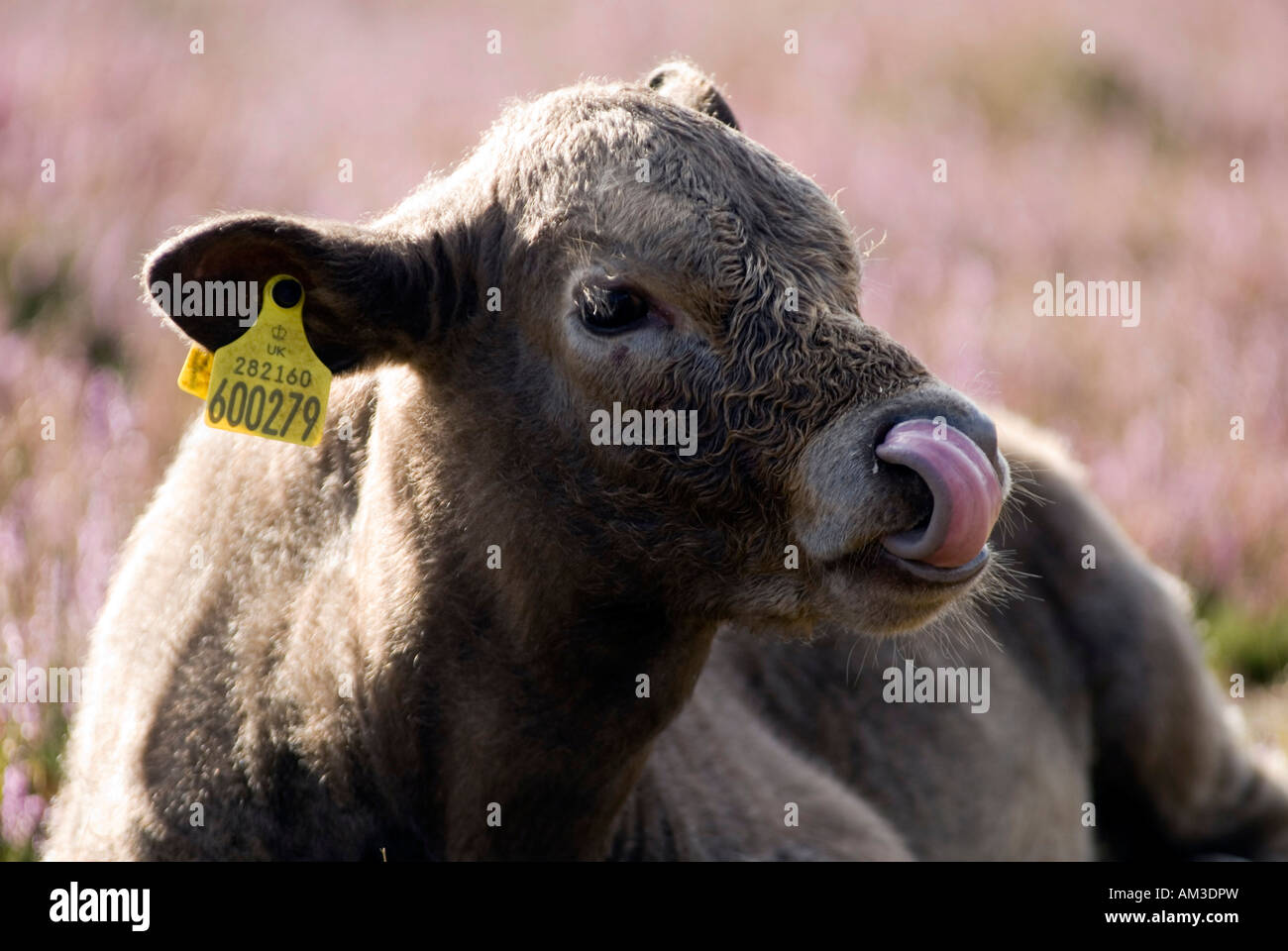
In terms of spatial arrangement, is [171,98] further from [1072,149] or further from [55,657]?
[1072,149]

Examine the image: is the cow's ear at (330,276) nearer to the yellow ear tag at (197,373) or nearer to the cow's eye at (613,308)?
A: the yellow ear tag at (197,373)

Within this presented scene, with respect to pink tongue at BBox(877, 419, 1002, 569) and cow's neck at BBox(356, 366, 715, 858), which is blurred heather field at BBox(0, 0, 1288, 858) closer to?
cow's neck at BBox(356, 366, 715, 858)

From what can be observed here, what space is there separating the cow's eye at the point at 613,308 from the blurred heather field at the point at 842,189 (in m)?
2.40

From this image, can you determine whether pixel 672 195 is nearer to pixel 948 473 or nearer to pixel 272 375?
pixel 948 473

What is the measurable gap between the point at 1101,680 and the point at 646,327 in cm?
348

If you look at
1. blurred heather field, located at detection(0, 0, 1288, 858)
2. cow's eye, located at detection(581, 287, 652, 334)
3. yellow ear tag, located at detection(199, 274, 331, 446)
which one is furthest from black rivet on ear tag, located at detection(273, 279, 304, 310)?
blurred heather field, located at detection(0, 0, 1288, 858)

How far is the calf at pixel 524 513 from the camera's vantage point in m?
3.07

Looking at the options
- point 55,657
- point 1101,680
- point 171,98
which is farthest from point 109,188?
point 1101,680

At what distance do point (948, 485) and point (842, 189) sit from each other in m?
1.12

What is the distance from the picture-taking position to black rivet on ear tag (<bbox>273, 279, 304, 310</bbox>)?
331 centimetres

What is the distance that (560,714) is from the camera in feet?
10.9

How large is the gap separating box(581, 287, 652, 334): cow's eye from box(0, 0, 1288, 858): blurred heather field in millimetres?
→ 2399

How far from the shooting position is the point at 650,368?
123 inches
